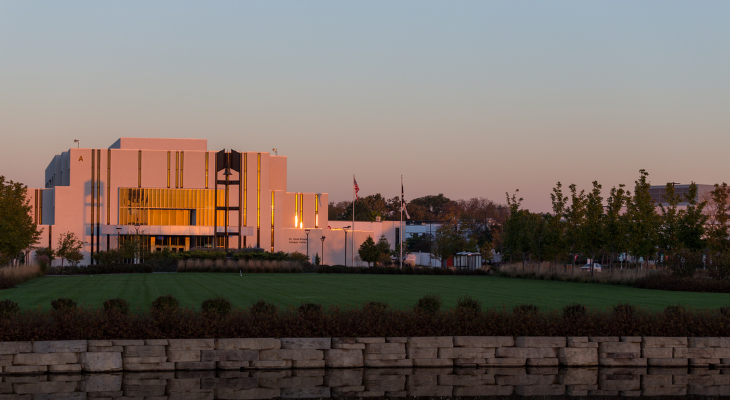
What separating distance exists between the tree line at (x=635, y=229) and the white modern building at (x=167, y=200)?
38.7m

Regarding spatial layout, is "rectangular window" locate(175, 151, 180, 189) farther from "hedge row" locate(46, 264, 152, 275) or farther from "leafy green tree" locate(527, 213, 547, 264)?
"leafy green tree" locate(527, 213, 547, 264)

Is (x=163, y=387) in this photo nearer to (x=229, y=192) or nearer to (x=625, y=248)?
(x=625, y=248)

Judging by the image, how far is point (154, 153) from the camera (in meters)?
90.4

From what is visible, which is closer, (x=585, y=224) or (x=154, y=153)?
(x=585, y=224)

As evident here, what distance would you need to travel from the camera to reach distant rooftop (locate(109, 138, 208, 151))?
91938mm

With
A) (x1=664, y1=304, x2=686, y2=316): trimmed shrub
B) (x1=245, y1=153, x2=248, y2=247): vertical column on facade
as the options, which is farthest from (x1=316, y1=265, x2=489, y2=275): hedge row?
(x1=664, y1=304, x2=686, y2=316): trimmed shrub

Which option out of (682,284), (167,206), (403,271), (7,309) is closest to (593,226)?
(682,284)

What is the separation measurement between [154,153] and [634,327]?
80.9 m

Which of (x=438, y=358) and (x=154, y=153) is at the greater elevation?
(x=154, y=153)

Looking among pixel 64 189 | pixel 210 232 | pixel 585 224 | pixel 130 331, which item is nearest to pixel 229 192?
pixel 210 232

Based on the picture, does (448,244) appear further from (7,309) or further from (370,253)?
(7,309)

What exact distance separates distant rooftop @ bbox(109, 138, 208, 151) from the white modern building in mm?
124

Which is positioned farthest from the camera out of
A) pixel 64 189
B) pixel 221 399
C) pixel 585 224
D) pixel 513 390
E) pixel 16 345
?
pixel 64 189

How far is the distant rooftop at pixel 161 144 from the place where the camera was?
302 feet
